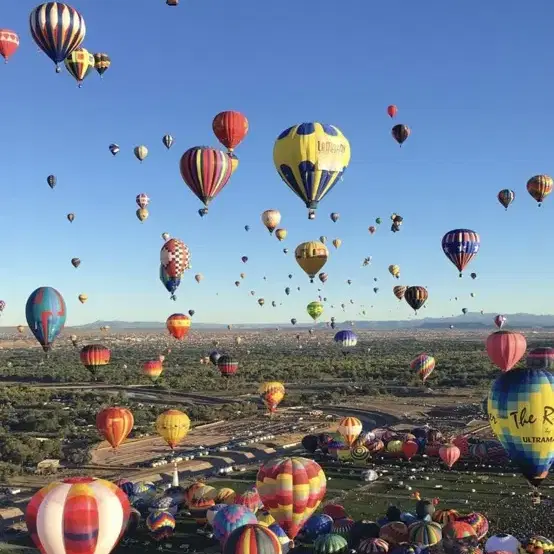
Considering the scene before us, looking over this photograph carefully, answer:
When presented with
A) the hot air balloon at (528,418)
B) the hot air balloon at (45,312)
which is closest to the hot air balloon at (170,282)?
the hot air balloon at (45,312)

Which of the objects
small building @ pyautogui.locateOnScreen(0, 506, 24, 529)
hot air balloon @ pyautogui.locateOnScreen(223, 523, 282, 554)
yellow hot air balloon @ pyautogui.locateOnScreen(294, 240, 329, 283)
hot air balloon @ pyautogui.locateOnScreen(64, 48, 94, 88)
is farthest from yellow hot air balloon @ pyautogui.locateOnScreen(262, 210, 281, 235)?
hot air balloon @ pyautogui.locateOnScreen(223, 523, 282, 554)

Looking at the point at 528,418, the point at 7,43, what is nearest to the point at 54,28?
the point at 7,43

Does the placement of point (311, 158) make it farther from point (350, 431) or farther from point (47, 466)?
point (47, 466)

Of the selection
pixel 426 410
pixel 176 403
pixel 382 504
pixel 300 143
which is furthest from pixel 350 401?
pixel 300 143

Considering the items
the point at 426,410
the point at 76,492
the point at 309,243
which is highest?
the point at 309,243

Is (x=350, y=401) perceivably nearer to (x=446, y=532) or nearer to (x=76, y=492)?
(x=446, y=532)

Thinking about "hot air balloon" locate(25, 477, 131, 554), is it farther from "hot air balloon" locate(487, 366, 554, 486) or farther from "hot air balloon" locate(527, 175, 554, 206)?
"hot air balloon" locate(527, 175, 554, 206)
